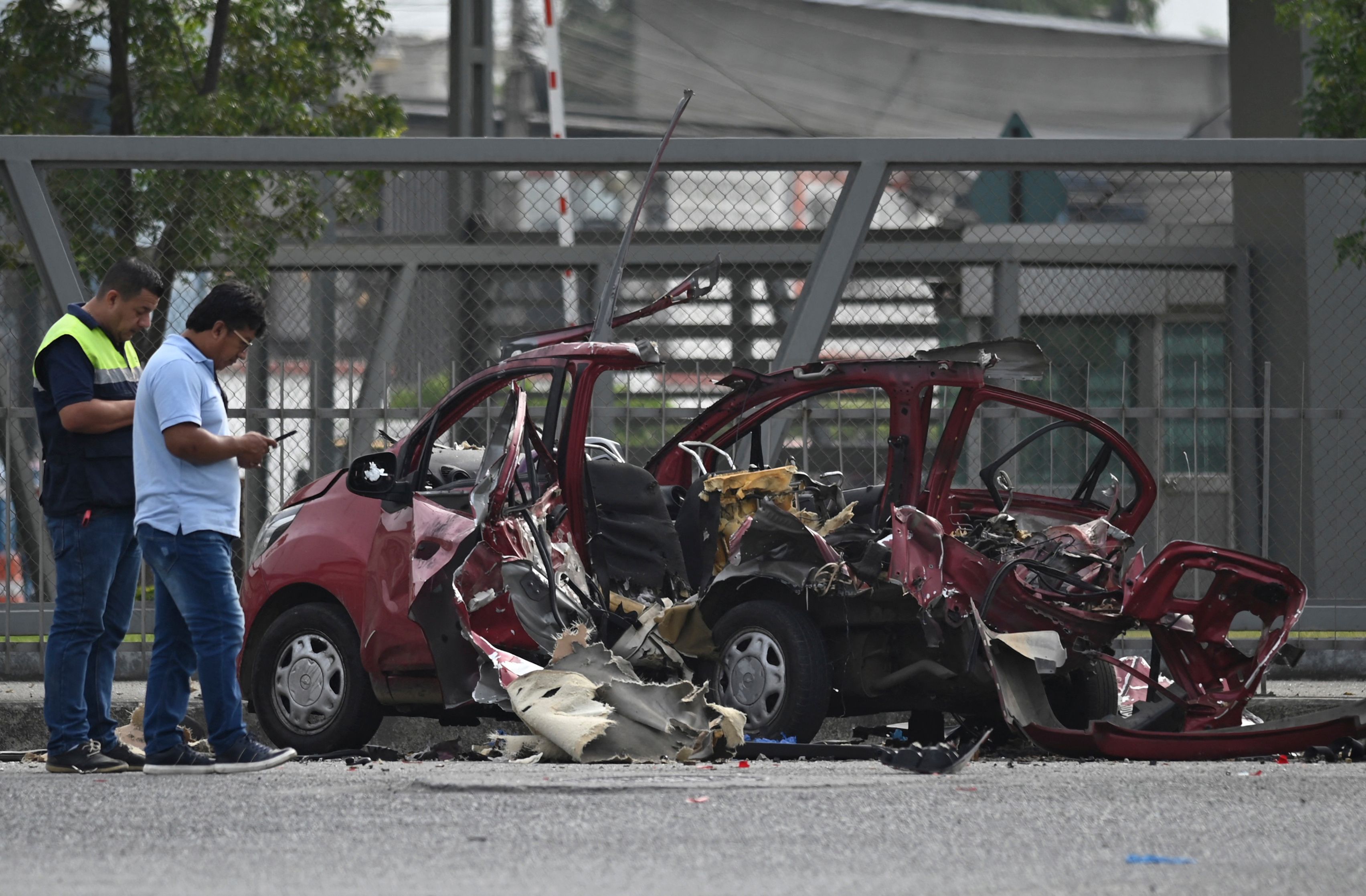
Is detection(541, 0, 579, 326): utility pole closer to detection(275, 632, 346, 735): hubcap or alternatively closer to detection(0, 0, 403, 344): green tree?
detection(0, 0, 403, 344): green tree

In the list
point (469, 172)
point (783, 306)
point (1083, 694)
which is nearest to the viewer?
point (1083, 694)

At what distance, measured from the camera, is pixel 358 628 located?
23.5 feet

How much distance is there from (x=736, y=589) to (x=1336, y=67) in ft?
21.2

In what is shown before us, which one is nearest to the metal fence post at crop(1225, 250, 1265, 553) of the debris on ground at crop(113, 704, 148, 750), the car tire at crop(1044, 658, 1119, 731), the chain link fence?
the chain link fence

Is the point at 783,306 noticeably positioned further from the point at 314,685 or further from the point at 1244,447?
the point at 314,685

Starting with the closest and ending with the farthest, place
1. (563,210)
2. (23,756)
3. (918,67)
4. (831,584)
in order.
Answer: (831,584)
(23,756)
(563,210)
(918,67)

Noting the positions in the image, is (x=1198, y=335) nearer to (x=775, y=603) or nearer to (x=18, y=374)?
(x=775, y=603)

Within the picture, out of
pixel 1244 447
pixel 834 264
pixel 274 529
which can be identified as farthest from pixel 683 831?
pixel 1244 447

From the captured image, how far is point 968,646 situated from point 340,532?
258 cm

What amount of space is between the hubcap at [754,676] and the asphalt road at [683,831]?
→ 0.71 meters

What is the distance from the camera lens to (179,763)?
20.5 feet

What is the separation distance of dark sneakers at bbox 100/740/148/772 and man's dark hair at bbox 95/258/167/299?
1629 mm

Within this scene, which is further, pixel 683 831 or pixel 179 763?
pixel 179 763

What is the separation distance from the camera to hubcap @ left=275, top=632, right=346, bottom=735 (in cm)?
727
